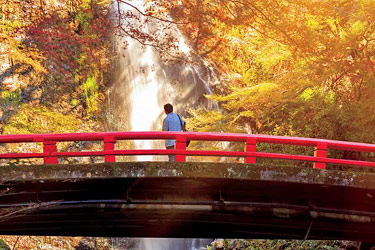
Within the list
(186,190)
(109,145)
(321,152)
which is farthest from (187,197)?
(321,152)

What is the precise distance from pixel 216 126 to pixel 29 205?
9.84 meters

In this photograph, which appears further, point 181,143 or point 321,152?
point 321,152

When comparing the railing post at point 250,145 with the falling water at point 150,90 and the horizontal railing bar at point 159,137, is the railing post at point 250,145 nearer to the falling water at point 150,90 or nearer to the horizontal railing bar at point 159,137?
the horizontal railing bar at point 159,137

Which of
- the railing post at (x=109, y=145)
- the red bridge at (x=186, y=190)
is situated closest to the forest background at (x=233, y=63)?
the railing post at (x=109, y=145)

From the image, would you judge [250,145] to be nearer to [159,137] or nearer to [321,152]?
[321,152]

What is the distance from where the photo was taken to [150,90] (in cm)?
2192

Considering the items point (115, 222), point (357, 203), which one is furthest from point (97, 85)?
point (357, 203)

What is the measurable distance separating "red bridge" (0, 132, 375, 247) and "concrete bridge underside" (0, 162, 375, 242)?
0.02m

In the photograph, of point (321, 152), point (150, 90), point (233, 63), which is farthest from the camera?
point (150, 90)

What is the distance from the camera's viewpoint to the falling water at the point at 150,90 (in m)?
21.2

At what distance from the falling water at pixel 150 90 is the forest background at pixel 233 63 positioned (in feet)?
1.72

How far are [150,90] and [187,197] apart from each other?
14.7 metres

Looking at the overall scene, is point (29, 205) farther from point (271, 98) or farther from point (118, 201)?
point (271, 98)

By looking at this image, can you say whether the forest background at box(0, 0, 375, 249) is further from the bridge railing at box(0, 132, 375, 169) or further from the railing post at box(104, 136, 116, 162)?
the railing post at box(104, 136, 116, 162)
